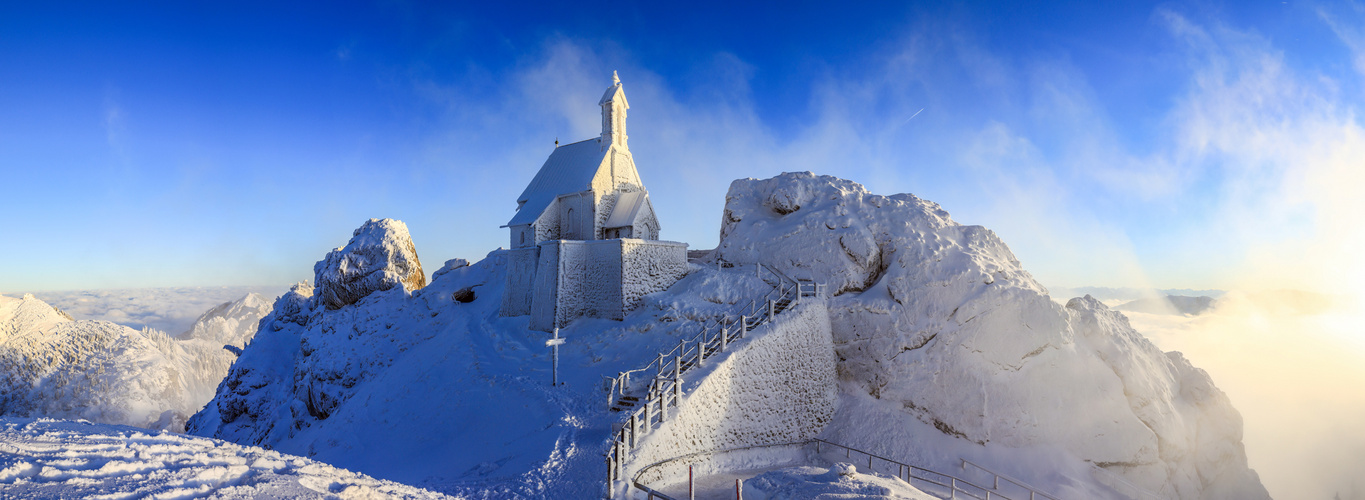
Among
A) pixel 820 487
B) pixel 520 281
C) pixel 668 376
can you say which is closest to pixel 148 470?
pixel 820 487

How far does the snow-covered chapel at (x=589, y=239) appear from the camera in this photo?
28438 millimetres

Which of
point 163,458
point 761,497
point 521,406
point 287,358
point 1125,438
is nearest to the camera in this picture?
point 163,458

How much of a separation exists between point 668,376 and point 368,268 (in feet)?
101

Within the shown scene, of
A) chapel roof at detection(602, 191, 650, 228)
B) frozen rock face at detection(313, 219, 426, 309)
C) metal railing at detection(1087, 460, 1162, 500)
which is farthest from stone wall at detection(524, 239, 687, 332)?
metal railing at detection(1087, 460, 1162, 500)

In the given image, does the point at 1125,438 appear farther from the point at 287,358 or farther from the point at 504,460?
the point at 287,358

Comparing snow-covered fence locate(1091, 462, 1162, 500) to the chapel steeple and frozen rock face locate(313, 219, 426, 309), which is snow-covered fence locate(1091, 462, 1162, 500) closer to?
the chapel steeple

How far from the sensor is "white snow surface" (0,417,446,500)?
6.72 m

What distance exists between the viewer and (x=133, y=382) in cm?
6988

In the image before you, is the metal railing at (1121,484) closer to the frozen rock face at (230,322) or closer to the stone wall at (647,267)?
the stone wall at (647,267)

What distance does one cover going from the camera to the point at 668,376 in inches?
725

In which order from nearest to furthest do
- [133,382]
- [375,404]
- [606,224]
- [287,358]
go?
[375,404], [606,224], [287,358], [133,382]

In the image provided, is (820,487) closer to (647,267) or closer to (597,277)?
(647,267)

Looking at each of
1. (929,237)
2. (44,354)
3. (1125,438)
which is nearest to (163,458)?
(929,237)

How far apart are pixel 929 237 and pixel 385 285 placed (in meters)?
34.4
